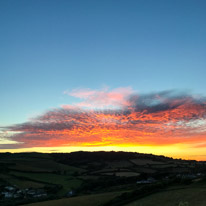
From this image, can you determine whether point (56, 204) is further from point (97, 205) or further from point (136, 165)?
point (136, 165)

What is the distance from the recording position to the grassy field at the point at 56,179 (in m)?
123

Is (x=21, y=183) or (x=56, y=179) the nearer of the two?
(x=21, y=183)

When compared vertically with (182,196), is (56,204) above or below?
below

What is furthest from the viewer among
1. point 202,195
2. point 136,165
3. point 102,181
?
point 136,165

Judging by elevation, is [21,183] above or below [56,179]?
below

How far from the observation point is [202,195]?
42.2 m

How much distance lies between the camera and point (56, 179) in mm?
139250

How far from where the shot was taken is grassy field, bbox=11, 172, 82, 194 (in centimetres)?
12331

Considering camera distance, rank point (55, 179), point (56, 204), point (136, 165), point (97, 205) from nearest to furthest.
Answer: point (97, 205) → point (56, 204) → point (55, 179) → point (136, 165)

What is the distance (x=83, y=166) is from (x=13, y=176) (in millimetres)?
65170

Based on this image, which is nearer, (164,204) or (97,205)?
(164,204)

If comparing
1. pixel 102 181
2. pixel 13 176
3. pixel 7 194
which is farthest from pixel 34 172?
pixel 102 181

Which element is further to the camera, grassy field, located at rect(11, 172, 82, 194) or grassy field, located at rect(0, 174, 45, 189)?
grassy field, located at rect(11, 172, 82, 194)

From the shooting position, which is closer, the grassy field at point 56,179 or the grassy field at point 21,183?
the grassy field at point 21,183
